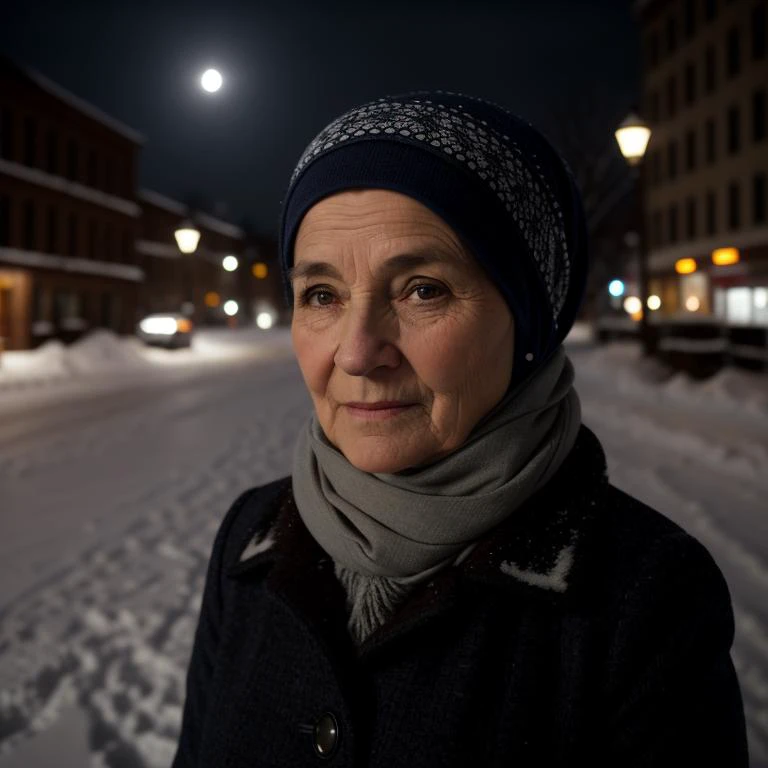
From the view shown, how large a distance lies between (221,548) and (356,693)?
0.67 metres

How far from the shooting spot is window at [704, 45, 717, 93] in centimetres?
3569

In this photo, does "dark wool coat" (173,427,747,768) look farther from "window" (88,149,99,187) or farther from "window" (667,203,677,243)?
"window" (667,203,677,243)

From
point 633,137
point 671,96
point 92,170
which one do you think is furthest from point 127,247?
point 633,137

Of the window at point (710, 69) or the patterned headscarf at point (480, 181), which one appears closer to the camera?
the patterned headscarf at point (480, 181)

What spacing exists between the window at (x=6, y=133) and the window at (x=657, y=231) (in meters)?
33.9

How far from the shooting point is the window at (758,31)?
31.6 metres

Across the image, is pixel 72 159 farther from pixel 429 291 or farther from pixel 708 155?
pixel 429 291

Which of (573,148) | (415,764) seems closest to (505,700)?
(415,764)

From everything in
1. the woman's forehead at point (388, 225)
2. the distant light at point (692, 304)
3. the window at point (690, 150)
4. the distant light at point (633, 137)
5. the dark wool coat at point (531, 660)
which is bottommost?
the dark wool coat at point (531, 660)

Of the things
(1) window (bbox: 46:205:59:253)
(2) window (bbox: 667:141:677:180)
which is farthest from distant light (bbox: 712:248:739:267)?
(1) window (bbox: 46:205:59:253)

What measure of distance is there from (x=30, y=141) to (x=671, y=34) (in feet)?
109

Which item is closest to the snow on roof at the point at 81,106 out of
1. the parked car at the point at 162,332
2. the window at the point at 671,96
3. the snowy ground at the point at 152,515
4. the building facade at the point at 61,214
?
the building facade at the point at 61,214

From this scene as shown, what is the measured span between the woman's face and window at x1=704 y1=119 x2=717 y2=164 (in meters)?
39.9

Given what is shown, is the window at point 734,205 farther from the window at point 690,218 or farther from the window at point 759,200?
the window at point 690,218
